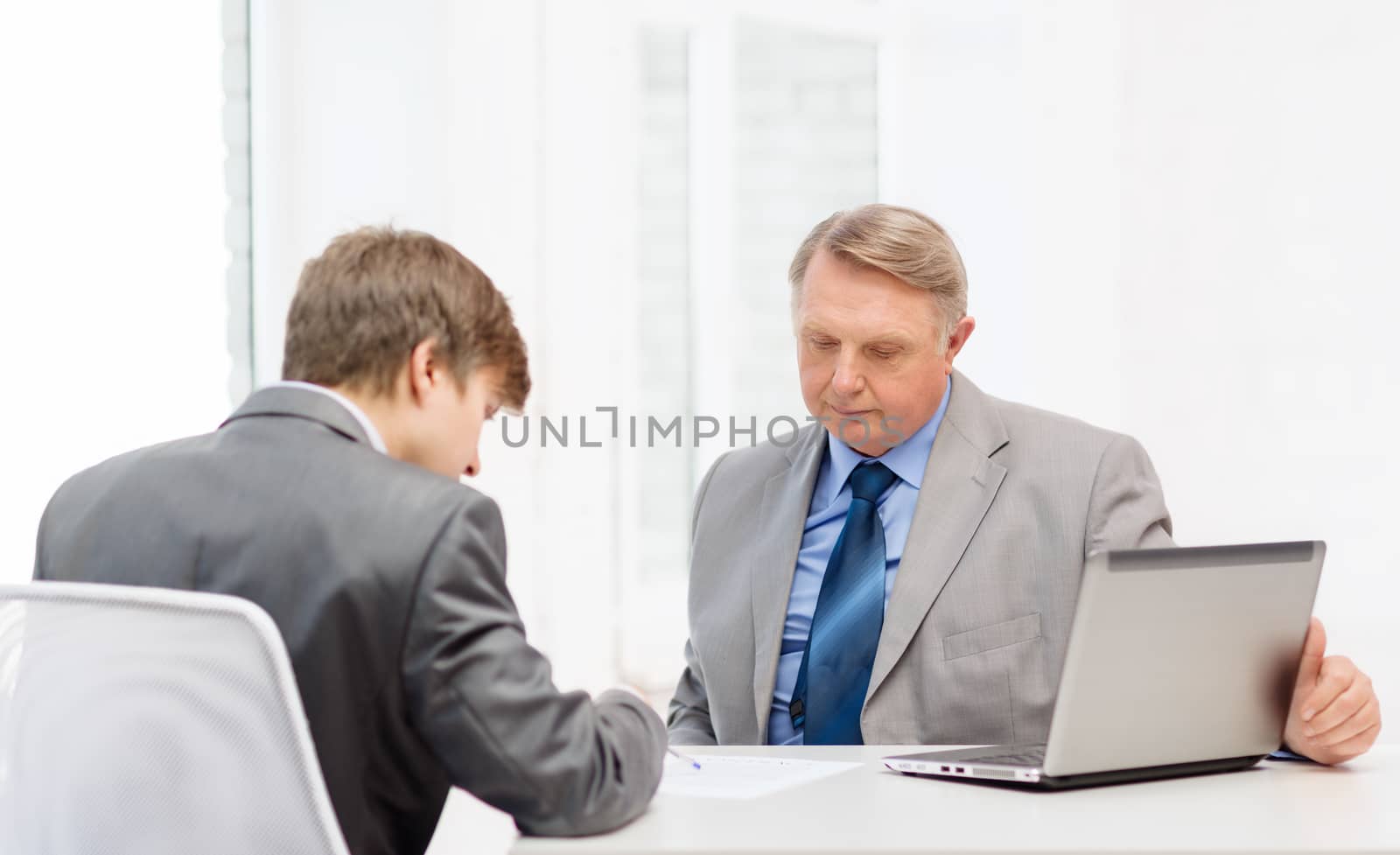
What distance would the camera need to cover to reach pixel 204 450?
43.6 inches

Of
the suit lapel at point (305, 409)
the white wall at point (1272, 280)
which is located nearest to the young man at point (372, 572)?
the suit lapel at point (305, 409)

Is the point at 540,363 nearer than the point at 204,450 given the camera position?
No

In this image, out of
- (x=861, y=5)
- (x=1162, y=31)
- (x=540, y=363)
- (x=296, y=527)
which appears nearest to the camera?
(x=296, y=527)

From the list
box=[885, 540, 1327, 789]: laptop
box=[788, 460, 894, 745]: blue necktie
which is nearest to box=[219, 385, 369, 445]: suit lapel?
box=[885, 540, 1327, 789]: laptop

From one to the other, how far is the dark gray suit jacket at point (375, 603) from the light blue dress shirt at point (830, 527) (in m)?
0.77

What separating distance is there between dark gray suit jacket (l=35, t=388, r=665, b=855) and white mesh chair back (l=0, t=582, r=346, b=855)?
0.06m

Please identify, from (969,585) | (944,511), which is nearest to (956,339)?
(944,511)

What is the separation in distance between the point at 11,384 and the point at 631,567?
1.43 m

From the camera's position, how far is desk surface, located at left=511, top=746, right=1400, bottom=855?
1.00 meters

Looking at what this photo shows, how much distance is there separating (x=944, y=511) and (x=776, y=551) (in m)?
0.27

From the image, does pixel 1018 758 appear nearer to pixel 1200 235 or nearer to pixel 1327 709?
pixel 1327 709

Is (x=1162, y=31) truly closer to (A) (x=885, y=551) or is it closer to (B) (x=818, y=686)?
(A) (x=885, y=551)

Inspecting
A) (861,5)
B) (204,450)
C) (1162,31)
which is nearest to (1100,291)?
(1162,31)

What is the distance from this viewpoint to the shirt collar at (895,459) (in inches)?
76.2
